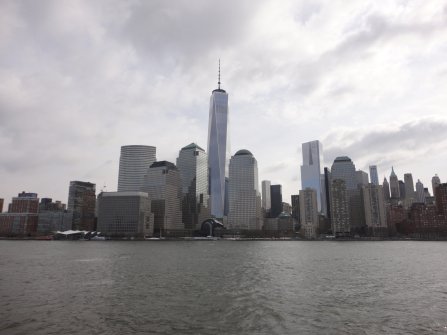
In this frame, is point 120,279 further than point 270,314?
Yes

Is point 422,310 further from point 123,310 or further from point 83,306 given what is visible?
point 83,306

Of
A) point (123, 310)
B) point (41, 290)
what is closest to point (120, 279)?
point (41, 290)

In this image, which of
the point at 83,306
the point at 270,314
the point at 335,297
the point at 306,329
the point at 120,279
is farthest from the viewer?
the point at 120,279

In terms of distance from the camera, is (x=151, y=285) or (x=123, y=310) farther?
(x=151, y=285)

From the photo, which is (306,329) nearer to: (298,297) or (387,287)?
(298,297)

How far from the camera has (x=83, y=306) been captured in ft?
143

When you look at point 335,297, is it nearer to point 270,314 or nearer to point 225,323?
point 270,314

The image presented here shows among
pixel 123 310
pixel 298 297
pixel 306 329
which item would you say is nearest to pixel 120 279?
pixel 123 310

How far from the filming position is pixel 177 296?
50.1 meters

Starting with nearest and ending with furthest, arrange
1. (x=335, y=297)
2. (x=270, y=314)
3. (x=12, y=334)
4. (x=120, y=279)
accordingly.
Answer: (x=12, y=334) → (x=270, y=314) → (x=335, y=297) → (x=120, y=279)

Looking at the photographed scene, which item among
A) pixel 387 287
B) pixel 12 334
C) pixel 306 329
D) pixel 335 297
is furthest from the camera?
pixel 387 287

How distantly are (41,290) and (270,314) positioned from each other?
3491 cm

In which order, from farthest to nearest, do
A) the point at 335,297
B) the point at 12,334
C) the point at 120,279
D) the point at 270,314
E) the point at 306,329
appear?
the point at 120,279, the point at 335,297, the point at 270,314, the point at 306,329, the point at 12,334

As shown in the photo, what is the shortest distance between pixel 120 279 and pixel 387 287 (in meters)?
45.4
